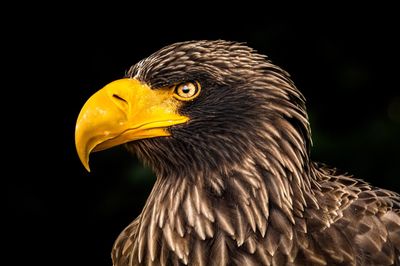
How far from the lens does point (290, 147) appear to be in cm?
329

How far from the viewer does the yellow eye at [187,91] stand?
330 centimetres

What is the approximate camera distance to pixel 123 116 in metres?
3.21

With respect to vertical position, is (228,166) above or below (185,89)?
below

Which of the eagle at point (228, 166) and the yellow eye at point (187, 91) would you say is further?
the yellow eye at point (187, 91)

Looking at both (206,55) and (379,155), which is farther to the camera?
(379,155)

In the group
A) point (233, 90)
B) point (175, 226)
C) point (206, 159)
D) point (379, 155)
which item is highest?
point (233, 90)

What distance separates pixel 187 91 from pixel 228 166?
1.13 feet

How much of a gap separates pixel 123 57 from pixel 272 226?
315 cm

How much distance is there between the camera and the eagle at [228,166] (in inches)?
126

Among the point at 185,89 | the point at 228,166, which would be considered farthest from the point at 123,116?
the point at 228,166

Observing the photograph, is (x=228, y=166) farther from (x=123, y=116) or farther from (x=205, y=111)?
(x=123, y=116)

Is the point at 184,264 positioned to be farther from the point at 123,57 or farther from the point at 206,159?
the point at 123,57

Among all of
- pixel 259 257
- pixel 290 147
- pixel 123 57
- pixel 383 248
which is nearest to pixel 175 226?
pixel 259 257

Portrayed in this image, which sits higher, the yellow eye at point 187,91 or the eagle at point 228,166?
the yellow eye at point 187,91
